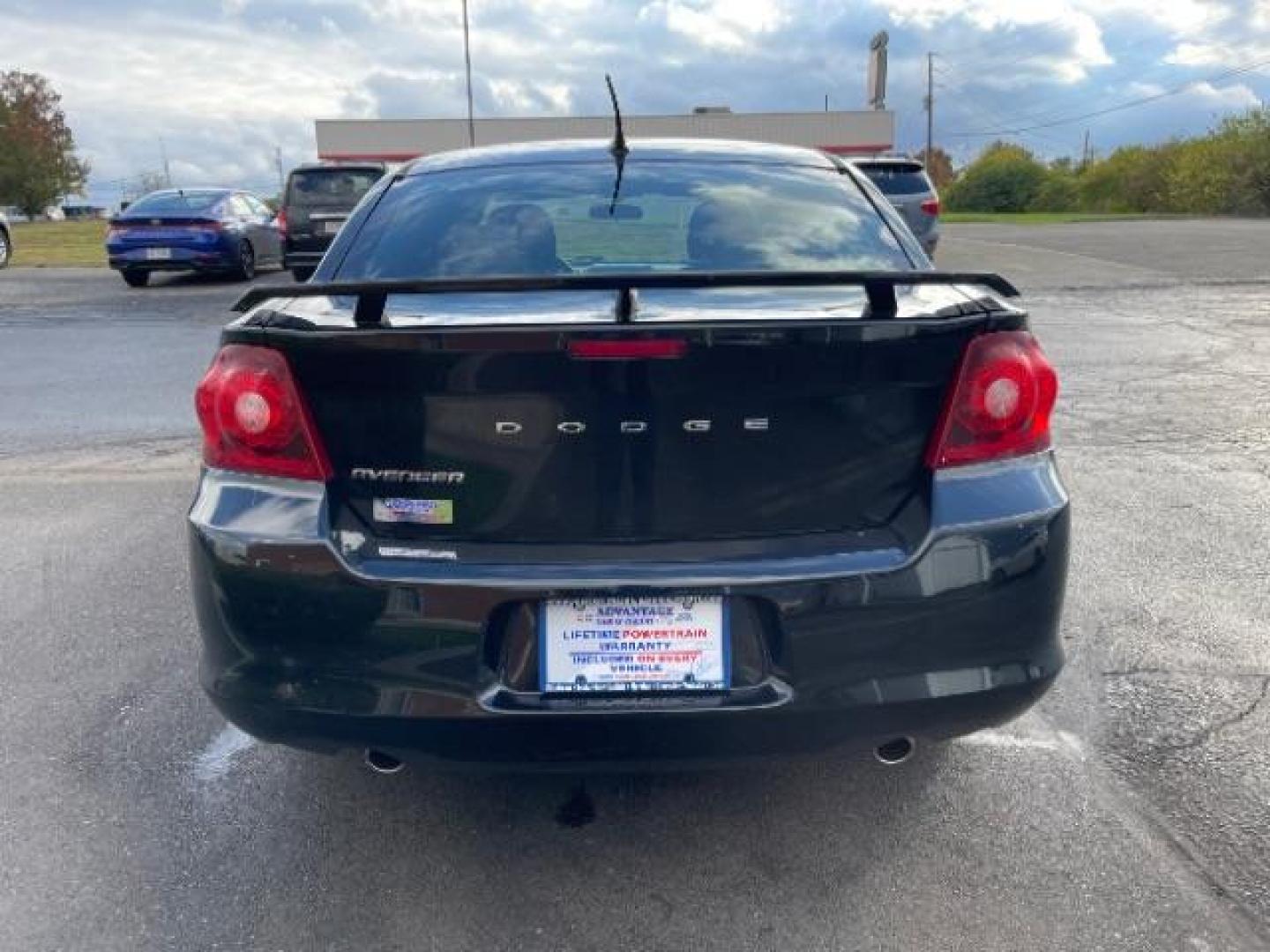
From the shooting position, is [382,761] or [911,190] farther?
[911,190]

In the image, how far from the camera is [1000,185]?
55.4 metres

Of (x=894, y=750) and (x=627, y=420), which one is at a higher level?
(x=627, y=420)

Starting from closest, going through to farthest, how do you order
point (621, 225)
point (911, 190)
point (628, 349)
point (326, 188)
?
point (628, 349) < point (621, 225) < point (911, 190) < point (326, 188)

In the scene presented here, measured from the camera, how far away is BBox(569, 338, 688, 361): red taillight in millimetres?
2037

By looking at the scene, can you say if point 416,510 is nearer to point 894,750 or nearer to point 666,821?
point 666,821

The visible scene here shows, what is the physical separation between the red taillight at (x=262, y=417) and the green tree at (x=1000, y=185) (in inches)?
2281

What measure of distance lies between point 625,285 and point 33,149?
69.1m

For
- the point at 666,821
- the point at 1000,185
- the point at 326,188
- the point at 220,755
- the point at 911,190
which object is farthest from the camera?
the point at 1000,185

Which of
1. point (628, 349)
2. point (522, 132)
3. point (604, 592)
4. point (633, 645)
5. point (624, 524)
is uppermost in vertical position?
point (522, 132)

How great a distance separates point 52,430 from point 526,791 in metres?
5.59

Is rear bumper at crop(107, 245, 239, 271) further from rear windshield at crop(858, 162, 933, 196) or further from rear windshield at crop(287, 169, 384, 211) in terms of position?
rear windshield at crop(858, 162, 933, 196)

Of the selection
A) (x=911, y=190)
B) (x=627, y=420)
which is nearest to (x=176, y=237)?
(x=911, y=190)

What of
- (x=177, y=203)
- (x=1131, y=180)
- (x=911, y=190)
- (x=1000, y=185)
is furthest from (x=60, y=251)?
(x=1000, y=185)

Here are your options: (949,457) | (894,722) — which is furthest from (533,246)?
(894,722)
